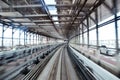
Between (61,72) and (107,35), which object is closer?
(107,35)

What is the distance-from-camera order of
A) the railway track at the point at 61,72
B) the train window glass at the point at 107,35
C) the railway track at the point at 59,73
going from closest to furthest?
the train window glass at the point at 107,35 < the railway track at the point at 61,72 < the railway track at the point at 59,73

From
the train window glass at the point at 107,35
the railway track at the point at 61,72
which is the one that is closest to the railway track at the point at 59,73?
the railway track at the point at 61,72

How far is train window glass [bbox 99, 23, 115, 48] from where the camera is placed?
22.4 ft

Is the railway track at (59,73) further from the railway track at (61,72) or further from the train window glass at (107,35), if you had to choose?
the train window glass at (107,35)

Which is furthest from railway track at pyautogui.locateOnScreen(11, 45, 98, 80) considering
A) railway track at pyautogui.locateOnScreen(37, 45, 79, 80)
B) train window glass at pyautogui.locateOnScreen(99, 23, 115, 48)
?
train window glass at pyautogui.locateOnScreen(99, 23, 115, 48)

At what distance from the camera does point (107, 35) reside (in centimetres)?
759

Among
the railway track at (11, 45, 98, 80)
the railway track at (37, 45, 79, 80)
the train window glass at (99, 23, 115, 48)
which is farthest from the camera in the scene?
the railway track at (37, 45, 79, 80)

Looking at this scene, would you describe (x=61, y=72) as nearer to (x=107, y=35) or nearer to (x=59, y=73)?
(x=59, y=73)

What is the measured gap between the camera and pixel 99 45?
8.70 metres

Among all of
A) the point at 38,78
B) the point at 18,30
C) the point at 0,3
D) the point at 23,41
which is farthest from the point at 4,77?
the point at 23,41

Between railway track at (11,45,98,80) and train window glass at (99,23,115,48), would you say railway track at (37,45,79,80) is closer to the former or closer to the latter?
railway track at (11,45,98,80)

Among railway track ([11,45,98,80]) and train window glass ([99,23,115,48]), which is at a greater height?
train window glass ([99,23,115,48])

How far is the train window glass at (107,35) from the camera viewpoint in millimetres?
6827

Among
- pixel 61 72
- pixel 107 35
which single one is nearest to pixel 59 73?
pixel 61 72
